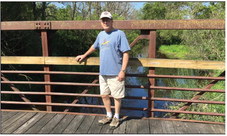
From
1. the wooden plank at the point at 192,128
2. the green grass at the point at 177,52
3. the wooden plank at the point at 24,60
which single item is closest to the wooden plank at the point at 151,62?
the wooden plank at the point at 24,60

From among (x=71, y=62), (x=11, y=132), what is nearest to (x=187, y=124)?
(x=71, y=62)

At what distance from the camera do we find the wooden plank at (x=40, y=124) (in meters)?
3.13

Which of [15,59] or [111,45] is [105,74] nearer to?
[111,45]

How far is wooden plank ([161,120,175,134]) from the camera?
3072 mm

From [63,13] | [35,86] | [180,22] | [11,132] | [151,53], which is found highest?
[63,13]

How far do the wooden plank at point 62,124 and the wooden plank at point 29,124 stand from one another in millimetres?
416

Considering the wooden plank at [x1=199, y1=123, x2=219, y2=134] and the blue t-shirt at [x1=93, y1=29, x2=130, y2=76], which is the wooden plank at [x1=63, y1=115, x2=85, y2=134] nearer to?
the blue t-shirt at [x1=93, y1=29, x2=130, y2=76]

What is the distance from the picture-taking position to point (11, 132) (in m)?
3.11

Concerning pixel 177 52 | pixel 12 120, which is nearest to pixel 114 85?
pixel 12 120

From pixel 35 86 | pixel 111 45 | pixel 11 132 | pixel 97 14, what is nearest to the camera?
pixel 111 45

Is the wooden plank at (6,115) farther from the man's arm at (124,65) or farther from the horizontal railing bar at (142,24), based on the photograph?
the man's arm at (124,65)

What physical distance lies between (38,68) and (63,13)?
21.9 feet

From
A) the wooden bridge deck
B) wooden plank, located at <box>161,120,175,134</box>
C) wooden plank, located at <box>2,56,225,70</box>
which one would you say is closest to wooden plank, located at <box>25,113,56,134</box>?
the wooden bridge deck

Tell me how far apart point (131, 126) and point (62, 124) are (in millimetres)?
1051
